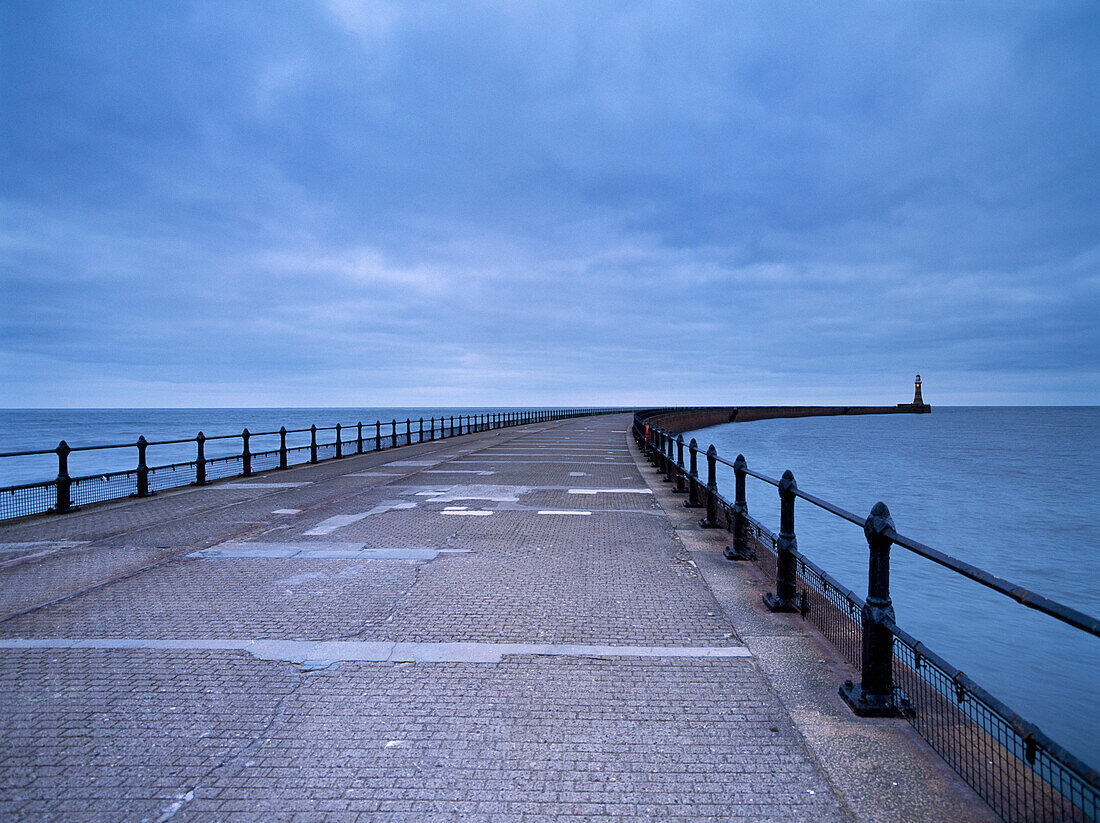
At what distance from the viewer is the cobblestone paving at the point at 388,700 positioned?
294 cm

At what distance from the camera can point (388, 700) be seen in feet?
12.6

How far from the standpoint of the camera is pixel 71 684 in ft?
13.2

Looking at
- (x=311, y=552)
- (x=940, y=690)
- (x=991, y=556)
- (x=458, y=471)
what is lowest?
(x=991, y=556)

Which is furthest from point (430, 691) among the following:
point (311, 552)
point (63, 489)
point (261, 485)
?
point (261, 485)

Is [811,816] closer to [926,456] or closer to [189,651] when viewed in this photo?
[189,651]

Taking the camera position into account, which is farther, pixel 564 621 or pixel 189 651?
pixel 564 621

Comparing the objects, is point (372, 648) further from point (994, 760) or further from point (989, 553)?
point (989, 553)

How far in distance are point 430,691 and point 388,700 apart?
26 centimetres

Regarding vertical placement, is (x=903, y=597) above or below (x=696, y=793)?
below

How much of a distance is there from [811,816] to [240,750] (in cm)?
281

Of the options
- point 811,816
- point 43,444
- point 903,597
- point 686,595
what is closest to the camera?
point 811,816

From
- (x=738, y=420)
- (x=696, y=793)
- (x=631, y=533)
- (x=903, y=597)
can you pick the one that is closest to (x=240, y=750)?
(x=696, y=793)

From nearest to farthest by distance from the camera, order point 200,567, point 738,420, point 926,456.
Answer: point 200,567 → point 926,456 → point 738,420

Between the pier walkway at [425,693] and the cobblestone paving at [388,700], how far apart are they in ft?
0.05
